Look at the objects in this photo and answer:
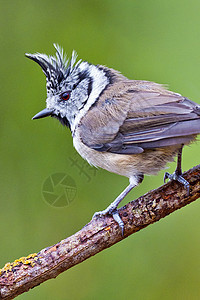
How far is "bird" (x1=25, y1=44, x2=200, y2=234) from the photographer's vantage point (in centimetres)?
302

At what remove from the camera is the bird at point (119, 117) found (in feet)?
9.91

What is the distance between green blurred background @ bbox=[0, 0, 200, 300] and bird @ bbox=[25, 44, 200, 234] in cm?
70

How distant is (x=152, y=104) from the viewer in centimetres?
314

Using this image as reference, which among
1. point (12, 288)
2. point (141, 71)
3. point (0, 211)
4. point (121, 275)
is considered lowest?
point (121, 275)

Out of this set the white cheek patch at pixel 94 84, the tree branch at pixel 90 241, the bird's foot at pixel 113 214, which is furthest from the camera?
the white cheek patch at pixel 94 84

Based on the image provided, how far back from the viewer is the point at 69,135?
173 inches

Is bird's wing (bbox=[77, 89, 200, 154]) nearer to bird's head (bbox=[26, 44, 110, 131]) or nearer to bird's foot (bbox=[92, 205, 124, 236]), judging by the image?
bird's head (bbox=[26, 44, 110, 131])

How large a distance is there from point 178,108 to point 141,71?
1.32m

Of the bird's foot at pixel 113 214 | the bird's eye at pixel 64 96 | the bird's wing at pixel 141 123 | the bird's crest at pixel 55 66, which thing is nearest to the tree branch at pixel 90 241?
the bird's foot at pixel 113 214

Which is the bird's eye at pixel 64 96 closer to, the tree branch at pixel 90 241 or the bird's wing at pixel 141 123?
the bird's wing at pixel 141 123

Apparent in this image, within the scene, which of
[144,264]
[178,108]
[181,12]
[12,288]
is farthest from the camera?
[181,12]

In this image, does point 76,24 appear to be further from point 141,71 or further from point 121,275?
point 121,275

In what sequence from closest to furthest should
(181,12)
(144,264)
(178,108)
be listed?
(178,108)
(144,264)
(181,12)

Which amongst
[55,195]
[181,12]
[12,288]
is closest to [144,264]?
[55,195]
